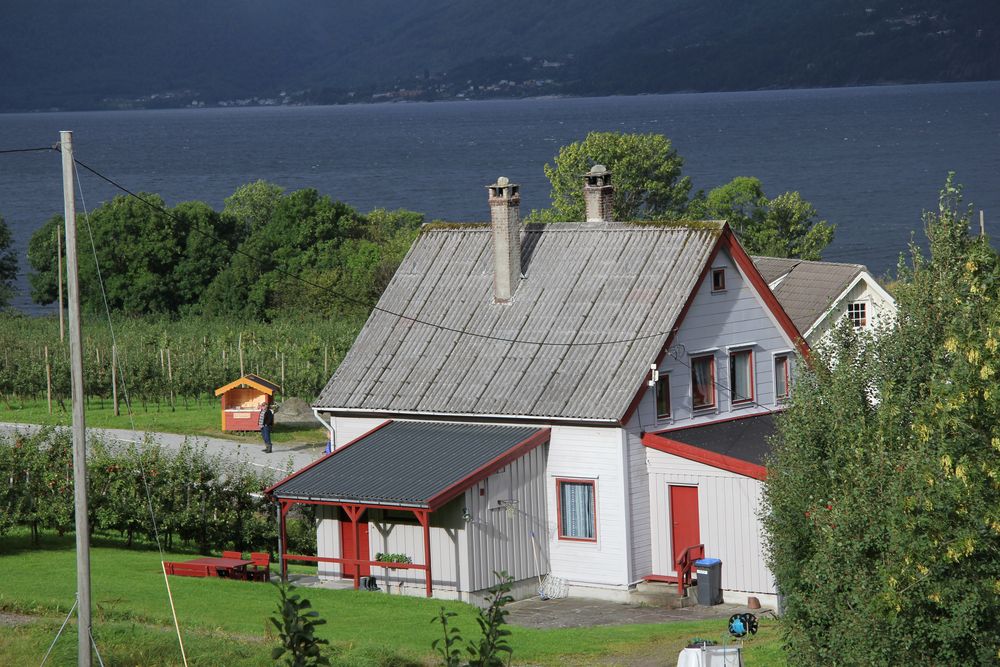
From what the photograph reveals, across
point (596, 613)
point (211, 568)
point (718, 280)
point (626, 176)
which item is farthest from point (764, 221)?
point (211, 568)

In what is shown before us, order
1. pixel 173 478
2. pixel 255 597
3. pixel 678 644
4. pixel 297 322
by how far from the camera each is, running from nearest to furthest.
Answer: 1. pixel 678 644
2. pixel 255 597
3. pixel 173 478
4. pixel 297 322

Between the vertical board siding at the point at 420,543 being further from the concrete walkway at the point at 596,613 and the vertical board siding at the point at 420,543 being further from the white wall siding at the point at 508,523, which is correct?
the concrete walkway at the point at 596,613

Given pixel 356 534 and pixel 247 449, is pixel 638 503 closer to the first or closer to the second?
pixel 356 534

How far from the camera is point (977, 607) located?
19.9m

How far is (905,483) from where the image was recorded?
784 inches

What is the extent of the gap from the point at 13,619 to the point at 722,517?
1415 centimetres

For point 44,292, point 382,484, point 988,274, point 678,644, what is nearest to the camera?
point 988,274

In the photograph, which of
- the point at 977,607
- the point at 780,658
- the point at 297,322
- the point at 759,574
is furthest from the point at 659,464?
the point at 297,322

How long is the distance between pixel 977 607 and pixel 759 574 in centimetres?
1146

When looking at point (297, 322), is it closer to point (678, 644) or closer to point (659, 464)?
point (659, 464)

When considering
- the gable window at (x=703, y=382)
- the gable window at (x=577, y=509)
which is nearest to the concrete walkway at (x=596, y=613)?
the gable window at (x=577, y=509)

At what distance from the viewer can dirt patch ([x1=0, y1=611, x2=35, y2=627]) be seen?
82.8 ft

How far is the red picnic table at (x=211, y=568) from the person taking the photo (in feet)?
104

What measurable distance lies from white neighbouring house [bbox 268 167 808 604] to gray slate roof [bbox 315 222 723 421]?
5 cm
